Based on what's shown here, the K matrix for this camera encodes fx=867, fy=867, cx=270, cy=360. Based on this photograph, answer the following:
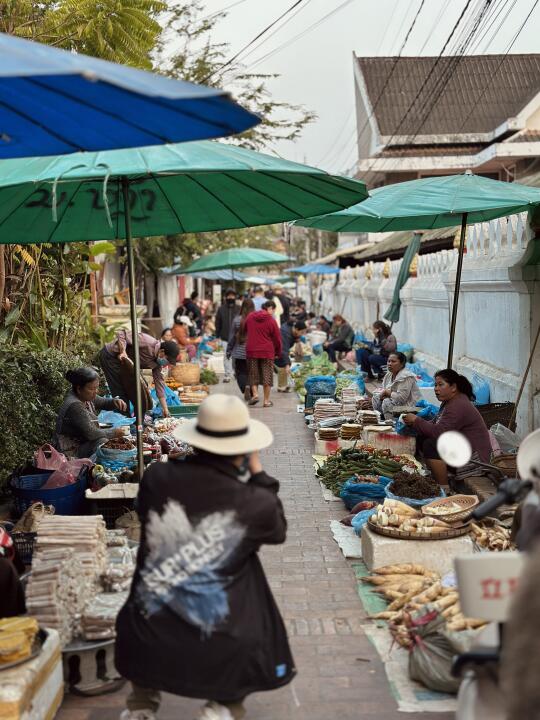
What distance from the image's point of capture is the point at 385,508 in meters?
6.99

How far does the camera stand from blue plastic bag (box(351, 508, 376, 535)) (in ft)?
25.2

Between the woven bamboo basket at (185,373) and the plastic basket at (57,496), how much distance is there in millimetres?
9885

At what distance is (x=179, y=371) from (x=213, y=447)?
1377 cm

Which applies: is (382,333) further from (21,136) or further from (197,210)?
(21,136)

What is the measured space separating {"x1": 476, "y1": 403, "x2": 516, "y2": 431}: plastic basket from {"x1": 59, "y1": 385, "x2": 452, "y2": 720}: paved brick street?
7.52ft

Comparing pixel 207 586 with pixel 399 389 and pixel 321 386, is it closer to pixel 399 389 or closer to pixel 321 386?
pixel 399 389

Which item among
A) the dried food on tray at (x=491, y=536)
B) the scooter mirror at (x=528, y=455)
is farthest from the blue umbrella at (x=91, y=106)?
the dried food on tray at (x=491, y=536)

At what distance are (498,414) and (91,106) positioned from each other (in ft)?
23.8

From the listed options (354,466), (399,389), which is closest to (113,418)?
(354,466)

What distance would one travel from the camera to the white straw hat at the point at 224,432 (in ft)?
12.6

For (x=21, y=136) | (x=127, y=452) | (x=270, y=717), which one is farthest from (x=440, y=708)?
(x=127, y=452)

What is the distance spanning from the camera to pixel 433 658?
4734 mm

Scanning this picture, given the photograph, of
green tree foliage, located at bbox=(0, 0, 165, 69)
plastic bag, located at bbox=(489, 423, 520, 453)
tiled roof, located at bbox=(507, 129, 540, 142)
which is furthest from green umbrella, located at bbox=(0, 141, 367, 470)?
tiled roof, located at bbox=(507, 129, 540, 142)

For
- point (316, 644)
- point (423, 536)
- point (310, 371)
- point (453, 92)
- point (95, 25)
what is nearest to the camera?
point (316, 644)
